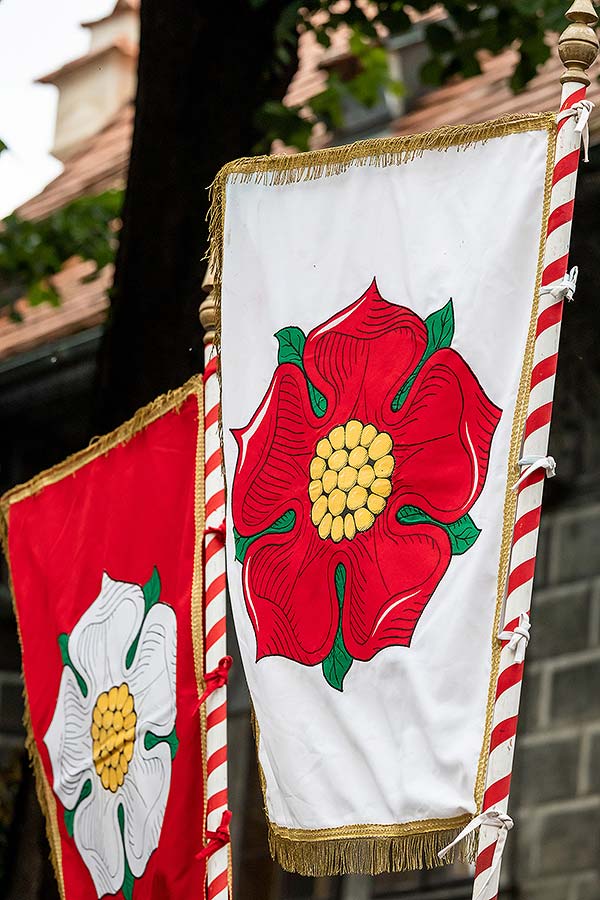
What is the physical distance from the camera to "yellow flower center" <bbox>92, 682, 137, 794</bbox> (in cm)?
555

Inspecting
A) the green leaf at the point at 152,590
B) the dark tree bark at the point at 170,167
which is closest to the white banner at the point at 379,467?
the green leaf at the point at 152,590

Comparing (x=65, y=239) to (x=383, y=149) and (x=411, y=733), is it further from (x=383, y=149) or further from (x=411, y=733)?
(x=411, y=733)

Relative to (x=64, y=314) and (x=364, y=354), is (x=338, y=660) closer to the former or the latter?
(x=364, y=354)

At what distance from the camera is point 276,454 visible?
4828 mm

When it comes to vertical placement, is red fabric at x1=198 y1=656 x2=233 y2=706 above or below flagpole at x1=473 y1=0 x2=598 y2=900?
below

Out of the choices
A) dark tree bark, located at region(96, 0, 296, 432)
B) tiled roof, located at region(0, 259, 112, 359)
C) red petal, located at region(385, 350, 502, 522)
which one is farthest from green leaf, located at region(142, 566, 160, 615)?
tiled roof, located at region(0, 259, 112, 359)

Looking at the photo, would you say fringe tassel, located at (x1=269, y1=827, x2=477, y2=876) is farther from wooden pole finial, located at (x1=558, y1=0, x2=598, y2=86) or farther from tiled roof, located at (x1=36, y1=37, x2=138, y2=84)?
tiled roof, located at (x1=36, y1=37, x2=138, y2=84)

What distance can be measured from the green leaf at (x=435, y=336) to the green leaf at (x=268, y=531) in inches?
16.2

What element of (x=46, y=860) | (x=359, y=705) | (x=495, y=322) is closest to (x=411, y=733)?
(x=359, y=705)

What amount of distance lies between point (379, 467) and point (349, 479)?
0.34 feet

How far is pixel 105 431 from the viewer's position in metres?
6.56

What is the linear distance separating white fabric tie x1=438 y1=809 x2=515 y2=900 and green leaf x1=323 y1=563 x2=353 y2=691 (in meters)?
0.53

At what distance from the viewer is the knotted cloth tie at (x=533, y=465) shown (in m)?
4.25

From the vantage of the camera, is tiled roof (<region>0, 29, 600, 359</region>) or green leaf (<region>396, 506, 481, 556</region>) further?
tiled roof (<region>0, 29, 600, 359</region>)
